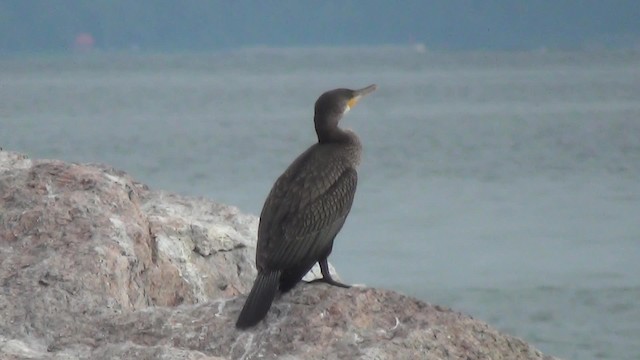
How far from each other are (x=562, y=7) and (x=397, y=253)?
184 meters

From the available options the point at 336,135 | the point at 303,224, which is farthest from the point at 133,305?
the point at 336,135

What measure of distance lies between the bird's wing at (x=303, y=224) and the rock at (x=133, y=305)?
7.2 inches

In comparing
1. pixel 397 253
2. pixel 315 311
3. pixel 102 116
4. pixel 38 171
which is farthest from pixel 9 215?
pixel 102 116

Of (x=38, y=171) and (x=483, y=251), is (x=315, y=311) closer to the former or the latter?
(x=38, y=171)

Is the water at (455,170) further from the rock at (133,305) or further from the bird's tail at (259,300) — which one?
the bird's tail at (259,300)

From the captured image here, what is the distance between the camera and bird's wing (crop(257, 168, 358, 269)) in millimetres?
5609

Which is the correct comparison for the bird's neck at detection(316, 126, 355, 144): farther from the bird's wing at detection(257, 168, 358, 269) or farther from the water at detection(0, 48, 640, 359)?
the water at detection(0, 48, 640, 359)

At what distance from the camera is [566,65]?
12962cm

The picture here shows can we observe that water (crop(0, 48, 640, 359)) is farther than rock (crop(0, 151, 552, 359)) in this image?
Yes

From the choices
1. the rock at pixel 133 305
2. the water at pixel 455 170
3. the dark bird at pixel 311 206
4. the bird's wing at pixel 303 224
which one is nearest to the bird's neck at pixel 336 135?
the dark bird at pixel 311 206

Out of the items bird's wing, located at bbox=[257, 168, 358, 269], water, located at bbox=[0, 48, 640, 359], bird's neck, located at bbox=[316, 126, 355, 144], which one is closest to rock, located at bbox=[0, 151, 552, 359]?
bird's wing, located at bbox=[257, 168, 358, 269]

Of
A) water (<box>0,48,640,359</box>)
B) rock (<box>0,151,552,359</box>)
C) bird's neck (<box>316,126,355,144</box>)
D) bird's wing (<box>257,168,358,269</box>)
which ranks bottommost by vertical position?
rock (<box>0,151,552,359</box>)

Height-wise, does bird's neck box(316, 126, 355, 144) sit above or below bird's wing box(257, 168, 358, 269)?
above

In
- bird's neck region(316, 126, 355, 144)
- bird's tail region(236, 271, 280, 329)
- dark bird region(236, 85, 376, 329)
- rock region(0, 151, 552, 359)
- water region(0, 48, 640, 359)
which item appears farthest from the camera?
water region(0, 48, 640, 359)
